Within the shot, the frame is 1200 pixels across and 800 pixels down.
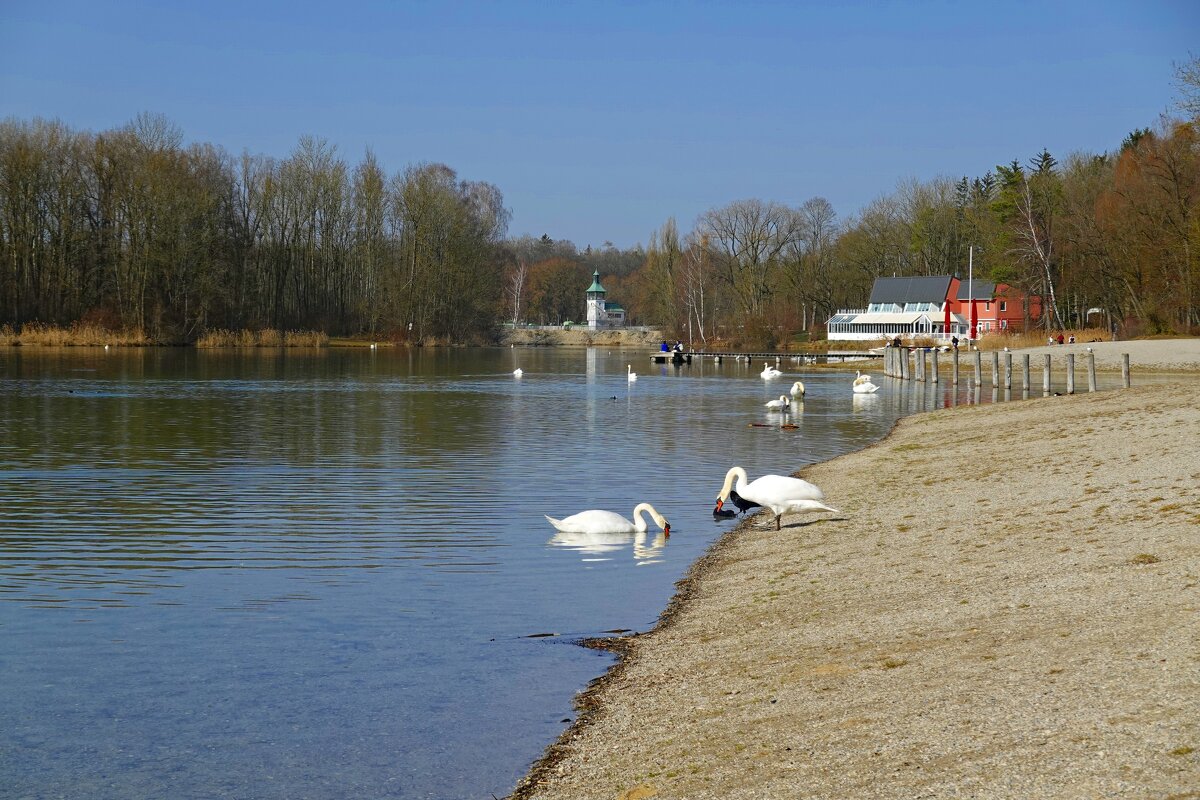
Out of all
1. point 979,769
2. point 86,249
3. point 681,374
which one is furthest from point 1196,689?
point 86,249

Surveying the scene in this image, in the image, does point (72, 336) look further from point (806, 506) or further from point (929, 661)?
point (929, 661)

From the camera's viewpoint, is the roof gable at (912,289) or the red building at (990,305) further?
the roof gable at (912,289)

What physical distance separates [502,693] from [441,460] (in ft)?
58.7

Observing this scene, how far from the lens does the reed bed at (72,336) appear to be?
302 ft

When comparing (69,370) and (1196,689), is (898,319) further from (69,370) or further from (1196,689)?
(1196,689)

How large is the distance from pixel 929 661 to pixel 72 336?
96.0m

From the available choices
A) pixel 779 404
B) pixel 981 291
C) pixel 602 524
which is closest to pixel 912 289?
pixel 981 291

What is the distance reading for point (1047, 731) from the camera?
6.99 m

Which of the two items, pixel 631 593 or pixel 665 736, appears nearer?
pixel 665 736

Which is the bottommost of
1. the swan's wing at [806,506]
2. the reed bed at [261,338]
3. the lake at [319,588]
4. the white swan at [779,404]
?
the lake at [319,588]

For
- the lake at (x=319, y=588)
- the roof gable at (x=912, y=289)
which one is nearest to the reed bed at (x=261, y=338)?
the roof gable at (x=912, y=289)

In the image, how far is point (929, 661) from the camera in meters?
8.98

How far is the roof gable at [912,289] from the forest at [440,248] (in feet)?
15.6

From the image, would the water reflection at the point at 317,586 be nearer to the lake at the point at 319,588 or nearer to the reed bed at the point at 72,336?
the lake at the point at 319,588
